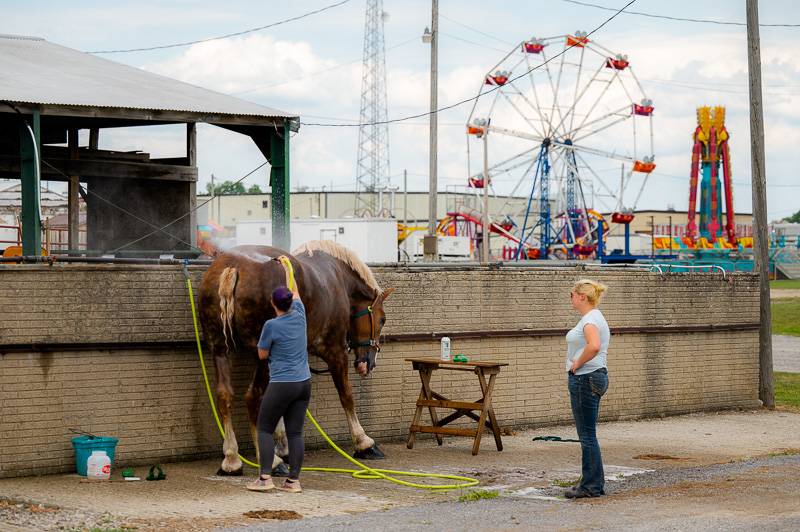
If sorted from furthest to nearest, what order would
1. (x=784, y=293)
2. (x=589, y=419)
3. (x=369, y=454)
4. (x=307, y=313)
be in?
(x=784, y=293) < (x=369, y=454) < (x=307, y=313) < (x=589, y=419)

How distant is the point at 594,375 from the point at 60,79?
8572mm

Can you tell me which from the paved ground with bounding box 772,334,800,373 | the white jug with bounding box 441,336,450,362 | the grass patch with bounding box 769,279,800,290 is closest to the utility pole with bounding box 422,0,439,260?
the paved ground with bounding box 772,334,800,373

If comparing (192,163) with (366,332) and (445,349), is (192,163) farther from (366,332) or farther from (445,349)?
(366,332)

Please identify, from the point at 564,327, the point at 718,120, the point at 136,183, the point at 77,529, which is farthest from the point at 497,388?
the point at 718,120

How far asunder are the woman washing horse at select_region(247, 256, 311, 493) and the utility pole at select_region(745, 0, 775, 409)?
30.3ft

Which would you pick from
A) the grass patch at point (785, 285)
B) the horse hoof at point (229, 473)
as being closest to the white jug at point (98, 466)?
the horse hoof at point (229, 473)

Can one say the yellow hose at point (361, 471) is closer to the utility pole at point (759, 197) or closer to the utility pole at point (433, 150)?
the utility pole at point (759, 197)

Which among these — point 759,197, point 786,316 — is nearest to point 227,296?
point 759,197

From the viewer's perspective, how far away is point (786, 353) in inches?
1013

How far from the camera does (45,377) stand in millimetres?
9500

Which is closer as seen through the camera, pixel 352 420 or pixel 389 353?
pixel 352 420

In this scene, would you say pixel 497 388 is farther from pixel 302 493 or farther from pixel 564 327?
pixel 302 493

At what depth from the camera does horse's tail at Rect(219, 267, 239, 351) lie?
937 centimetres

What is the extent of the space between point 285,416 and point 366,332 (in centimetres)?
246
